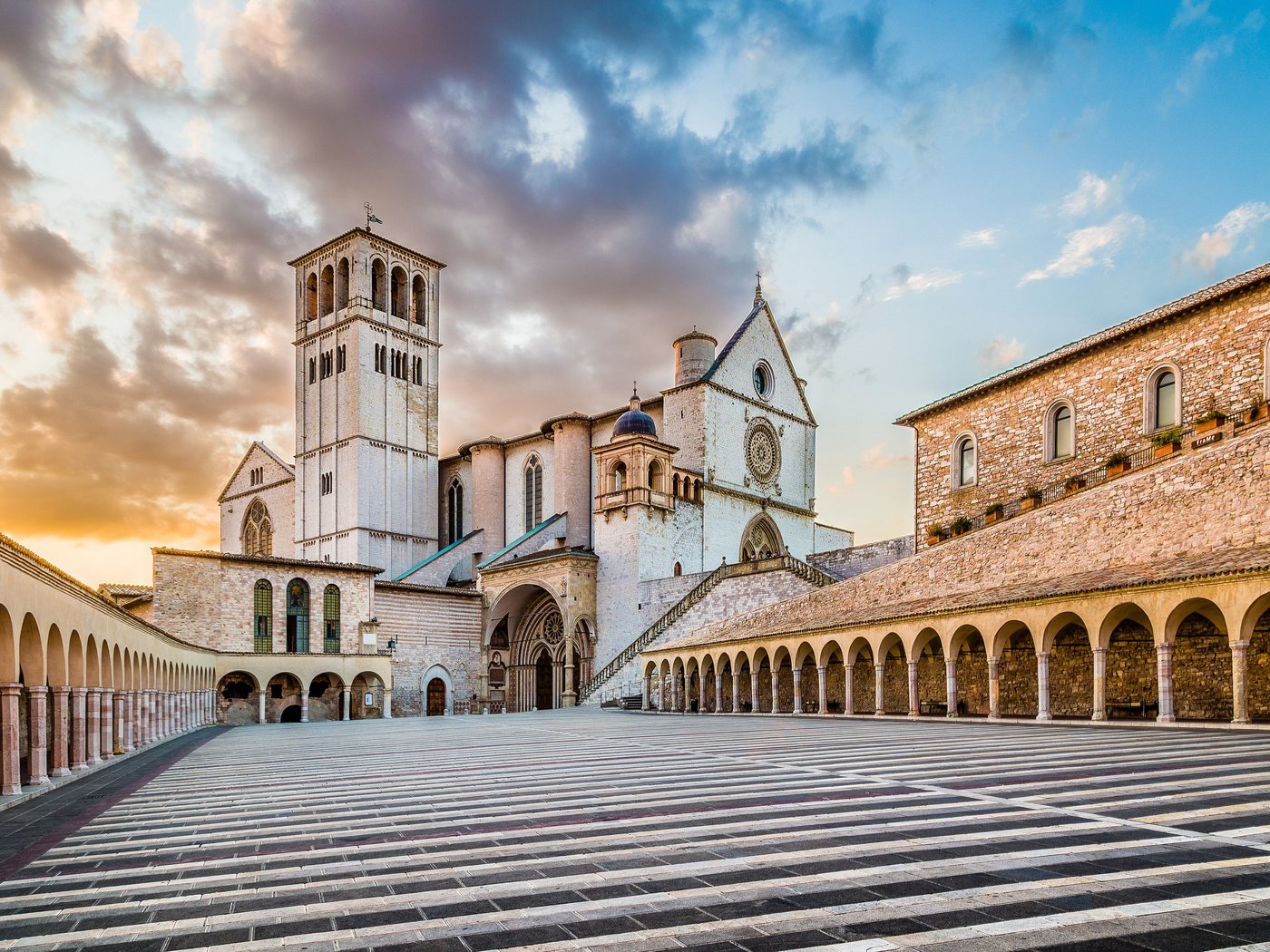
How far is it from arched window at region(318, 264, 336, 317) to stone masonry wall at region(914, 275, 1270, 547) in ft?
139

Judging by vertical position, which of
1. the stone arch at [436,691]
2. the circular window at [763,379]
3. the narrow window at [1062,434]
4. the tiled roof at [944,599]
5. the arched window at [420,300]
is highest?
the arched window at [420,300]

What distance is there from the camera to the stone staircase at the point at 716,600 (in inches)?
1633

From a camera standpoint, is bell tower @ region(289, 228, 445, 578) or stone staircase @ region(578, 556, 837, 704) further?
bell tower @ region(289, 228, 445, 578)

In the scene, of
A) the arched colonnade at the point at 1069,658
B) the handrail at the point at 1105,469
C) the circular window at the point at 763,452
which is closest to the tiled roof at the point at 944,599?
the arched colonnade at the point at 1069,658

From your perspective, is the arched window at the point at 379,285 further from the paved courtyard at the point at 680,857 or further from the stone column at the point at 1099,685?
the paved courtyard at the point at 680,857

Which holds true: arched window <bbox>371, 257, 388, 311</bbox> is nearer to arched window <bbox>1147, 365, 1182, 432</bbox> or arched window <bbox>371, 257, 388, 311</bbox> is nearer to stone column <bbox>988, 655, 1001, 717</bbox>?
arched window <bbox>1147, 365, 1182, 432</bbox>

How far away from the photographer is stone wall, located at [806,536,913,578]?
45.1 metres

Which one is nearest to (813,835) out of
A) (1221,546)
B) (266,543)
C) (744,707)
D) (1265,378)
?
(1221,546)

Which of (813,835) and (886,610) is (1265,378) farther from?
(813,835)

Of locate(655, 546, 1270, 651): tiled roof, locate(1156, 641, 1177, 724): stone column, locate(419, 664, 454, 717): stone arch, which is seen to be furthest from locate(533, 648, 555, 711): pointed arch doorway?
locate(1156, 641, 1177, 724): stone column

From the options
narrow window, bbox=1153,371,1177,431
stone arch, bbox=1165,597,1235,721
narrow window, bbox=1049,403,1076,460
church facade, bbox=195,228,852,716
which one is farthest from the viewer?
church facade, bbox=195,228,852,716

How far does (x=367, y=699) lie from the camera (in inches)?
1843

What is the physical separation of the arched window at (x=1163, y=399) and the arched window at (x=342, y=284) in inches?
1936

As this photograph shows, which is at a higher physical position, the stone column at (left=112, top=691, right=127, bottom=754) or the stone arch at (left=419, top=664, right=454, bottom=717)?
the stone column at (left=112, top=691, right=127, bottom=754)
